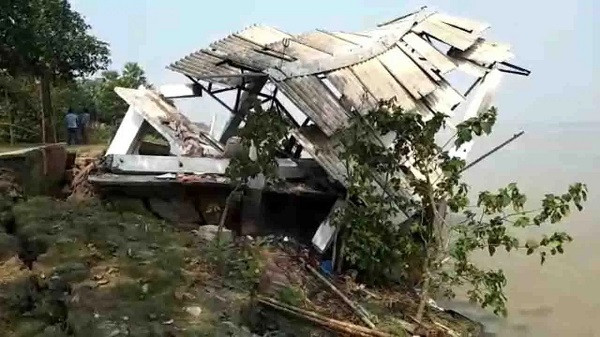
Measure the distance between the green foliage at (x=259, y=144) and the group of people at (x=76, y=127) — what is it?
6.16 m

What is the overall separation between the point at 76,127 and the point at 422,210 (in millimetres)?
7788

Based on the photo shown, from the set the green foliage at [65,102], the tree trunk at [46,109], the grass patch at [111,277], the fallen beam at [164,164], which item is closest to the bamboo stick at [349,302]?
the grass patch at [111,277]

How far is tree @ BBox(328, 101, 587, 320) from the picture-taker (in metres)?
6.68

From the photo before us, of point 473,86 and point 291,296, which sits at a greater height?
point 473,86

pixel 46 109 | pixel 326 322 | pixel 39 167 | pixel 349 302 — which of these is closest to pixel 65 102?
pixel 46 109

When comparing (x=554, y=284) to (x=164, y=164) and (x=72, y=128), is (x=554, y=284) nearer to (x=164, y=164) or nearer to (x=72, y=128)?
(x=164, y=164)

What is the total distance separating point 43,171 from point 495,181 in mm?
19190

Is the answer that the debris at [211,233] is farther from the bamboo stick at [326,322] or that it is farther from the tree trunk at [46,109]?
the tree trunk at [46,109]

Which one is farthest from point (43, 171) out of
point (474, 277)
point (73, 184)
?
point (474, 277)

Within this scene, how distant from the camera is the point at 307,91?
26.5 ft

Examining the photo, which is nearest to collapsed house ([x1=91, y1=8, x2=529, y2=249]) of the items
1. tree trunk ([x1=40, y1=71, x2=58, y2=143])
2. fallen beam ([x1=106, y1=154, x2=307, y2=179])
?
fallen beam ([x1=106, y1=154, x2=307, y2=179])

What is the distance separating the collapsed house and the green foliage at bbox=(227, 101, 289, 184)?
1.19ft

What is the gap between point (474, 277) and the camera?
696cm

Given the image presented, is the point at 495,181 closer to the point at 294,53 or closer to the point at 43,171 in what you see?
the point at 294,53
